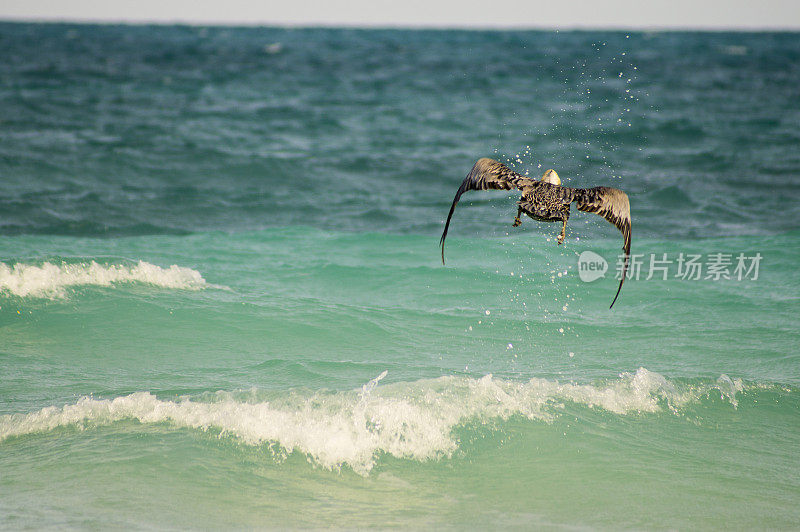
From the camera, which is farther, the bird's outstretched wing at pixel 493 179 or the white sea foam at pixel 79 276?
the white sea foam at pixel 79 276

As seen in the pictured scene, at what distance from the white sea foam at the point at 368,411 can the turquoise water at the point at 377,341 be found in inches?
0.9

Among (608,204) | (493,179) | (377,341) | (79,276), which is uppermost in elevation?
(493,179)

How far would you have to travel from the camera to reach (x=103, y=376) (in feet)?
24.7

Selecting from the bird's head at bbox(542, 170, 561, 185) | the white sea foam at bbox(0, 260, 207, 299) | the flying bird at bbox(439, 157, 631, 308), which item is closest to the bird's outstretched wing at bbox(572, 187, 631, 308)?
the flying bird at bbox(439, 157, 631, 308)

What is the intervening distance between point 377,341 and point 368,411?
7.28 feet

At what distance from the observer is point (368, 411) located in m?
6.49

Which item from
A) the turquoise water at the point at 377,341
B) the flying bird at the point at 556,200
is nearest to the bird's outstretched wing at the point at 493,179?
the flying bird at the point at 556,200

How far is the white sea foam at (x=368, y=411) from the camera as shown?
6.15m

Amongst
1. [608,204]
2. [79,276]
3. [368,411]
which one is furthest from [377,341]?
[79,276]

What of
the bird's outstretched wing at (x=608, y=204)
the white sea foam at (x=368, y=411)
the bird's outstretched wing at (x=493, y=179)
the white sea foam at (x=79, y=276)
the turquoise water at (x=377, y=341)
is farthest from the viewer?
the white sea foam at (x=79, y=276)

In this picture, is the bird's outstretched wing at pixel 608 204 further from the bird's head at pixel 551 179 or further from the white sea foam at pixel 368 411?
the white sea foam at pixel 368 411

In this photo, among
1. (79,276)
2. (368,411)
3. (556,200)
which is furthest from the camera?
(79,276)

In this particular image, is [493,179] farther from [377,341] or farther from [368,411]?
[377,341]

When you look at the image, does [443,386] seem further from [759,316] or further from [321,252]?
[321,252]
